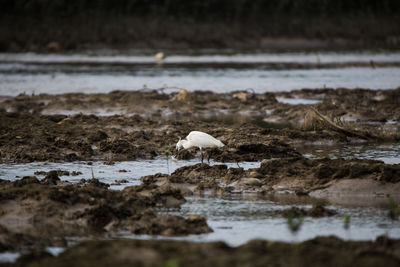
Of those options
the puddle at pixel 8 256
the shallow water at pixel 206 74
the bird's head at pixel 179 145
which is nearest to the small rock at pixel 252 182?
the bird's head at pixel 179 145

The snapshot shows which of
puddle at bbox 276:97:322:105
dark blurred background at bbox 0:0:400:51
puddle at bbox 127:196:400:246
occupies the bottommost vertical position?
puddle at bbox 127:196:400:246

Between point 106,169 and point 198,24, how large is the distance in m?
58.6

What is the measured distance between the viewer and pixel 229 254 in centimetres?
640

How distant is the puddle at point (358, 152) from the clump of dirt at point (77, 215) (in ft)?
15.8

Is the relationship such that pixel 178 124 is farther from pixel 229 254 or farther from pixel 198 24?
pixel 198 24

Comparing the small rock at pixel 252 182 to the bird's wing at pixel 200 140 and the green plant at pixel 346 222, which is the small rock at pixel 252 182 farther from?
the green plant at pixel 346 222

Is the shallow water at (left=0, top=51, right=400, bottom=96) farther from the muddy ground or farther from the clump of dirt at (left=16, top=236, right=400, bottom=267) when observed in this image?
the clump of dirt at (left=16, top=236, right=400, bottom=267)

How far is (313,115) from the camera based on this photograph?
15.2 meters

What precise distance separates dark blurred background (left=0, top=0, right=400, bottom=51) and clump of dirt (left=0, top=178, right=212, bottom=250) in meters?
56.5

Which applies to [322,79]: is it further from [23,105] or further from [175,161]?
[175,161]

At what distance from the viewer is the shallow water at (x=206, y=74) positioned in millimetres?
30938

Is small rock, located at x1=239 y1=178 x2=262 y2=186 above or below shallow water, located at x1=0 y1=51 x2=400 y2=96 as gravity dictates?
below

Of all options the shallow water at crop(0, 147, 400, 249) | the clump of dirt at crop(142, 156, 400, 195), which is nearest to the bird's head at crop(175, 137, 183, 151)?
the shallow water at crop(0, 147, 400, 249)

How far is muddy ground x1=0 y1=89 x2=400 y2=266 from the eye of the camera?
21.3ft
